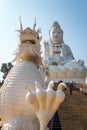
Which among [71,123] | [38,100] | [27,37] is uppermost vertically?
[27,37]

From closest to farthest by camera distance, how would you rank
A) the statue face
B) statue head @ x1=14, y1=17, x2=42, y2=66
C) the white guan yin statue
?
the white guan yin statue → statue head @ x1=14, y1=17, x2=42, y2=66 → the statue face

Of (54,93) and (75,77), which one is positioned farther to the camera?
(75,77)

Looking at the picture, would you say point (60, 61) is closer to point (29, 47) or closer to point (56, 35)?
point (56, 35)

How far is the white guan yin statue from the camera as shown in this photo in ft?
10.5

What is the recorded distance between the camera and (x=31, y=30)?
447cm

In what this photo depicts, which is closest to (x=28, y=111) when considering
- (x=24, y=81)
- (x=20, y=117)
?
(x=20, y=117)

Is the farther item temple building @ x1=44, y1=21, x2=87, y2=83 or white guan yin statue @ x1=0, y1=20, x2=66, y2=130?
temple building @ x1=44, y1=21, x2=87, y2=83

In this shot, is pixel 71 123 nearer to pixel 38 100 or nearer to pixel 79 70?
pixel 38 100

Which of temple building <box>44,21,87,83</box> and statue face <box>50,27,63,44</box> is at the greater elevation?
statue face <box>50,27,63,44</box>

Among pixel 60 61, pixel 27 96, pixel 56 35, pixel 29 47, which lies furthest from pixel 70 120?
pixel 56 35

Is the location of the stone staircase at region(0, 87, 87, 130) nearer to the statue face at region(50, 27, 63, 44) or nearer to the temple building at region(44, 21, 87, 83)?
the temple building at region(44, 21, 87, 83)

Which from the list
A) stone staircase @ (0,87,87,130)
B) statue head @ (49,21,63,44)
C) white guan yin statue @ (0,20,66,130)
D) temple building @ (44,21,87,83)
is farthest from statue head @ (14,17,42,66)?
statue head @ (49,21,63,44)

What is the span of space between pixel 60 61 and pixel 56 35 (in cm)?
626

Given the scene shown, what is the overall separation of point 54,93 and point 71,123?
5.13 meters
